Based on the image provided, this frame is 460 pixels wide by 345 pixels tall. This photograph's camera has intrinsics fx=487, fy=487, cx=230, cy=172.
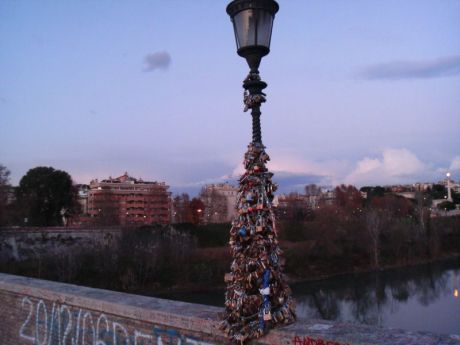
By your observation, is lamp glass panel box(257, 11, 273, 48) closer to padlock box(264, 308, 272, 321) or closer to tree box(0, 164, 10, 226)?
padlock box(264, 308, 272, 321)

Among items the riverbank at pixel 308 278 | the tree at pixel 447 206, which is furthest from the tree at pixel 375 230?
the tree at pixel 447 206

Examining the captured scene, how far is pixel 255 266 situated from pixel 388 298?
23.2 metres

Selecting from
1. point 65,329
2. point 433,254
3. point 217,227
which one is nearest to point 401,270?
point 433,254

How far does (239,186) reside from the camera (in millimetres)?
4492

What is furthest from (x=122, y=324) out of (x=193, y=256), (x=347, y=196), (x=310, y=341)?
(x=347, y=196)

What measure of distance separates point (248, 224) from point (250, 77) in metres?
1.36

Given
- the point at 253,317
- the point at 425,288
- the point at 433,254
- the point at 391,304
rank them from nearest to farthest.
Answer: the point at 253,317, the point at 391,304, the point at 425,288, the point at 433,254

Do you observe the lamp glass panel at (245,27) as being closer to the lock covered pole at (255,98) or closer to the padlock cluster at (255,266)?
the lock covered pole at (255,98)

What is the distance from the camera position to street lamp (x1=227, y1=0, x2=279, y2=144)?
13.7ft

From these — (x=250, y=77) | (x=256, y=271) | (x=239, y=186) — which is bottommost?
(x=256, y=271)

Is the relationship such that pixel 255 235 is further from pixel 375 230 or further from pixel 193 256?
pixel 375 230

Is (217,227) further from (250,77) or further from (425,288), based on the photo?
(250,77)

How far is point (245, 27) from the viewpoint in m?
4.25

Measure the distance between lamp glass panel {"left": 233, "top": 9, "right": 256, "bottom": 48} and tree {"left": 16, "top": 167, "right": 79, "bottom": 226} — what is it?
40735 millimetres
